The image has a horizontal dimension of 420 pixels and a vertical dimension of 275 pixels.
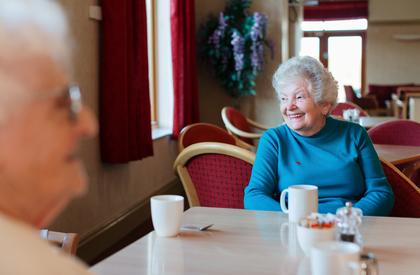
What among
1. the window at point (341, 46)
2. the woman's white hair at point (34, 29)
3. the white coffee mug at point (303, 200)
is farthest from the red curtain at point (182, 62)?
the window at point (341, 46)

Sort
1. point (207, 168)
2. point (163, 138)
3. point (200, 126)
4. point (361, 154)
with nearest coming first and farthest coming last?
point (361, 154) → point (207, 168) → point (200, 126) → point (163, 138)

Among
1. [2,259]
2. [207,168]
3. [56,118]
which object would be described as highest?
[56,118]

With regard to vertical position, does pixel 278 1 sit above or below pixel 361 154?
above

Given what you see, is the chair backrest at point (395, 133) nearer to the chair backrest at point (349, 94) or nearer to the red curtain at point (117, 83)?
the red curtain at point (117, 83)

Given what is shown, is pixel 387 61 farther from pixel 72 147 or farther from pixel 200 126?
pixel 72 147

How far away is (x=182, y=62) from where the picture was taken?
16.7 feet

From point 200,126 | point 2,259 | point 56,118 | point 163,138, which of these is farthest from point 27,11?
point 163,138

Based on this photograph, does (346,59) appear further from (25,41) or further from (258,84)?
(25,41)

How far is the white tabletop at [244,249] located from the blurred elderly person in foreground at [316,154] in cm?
35

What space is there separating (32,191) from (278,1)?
18.1ft

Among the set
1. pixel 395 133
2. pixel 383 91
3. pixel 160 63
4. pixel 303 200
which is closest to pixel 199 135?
pixel 395 133

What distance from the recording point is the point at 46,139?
0.56 m

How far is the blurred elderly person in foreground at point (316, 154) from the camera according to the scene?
2.06 m

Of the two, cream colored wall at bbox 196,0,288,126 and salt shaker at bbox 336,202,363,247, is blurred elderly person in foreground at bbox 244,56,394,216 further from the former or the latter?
cream colored wall at bbox 196,0,288,126
